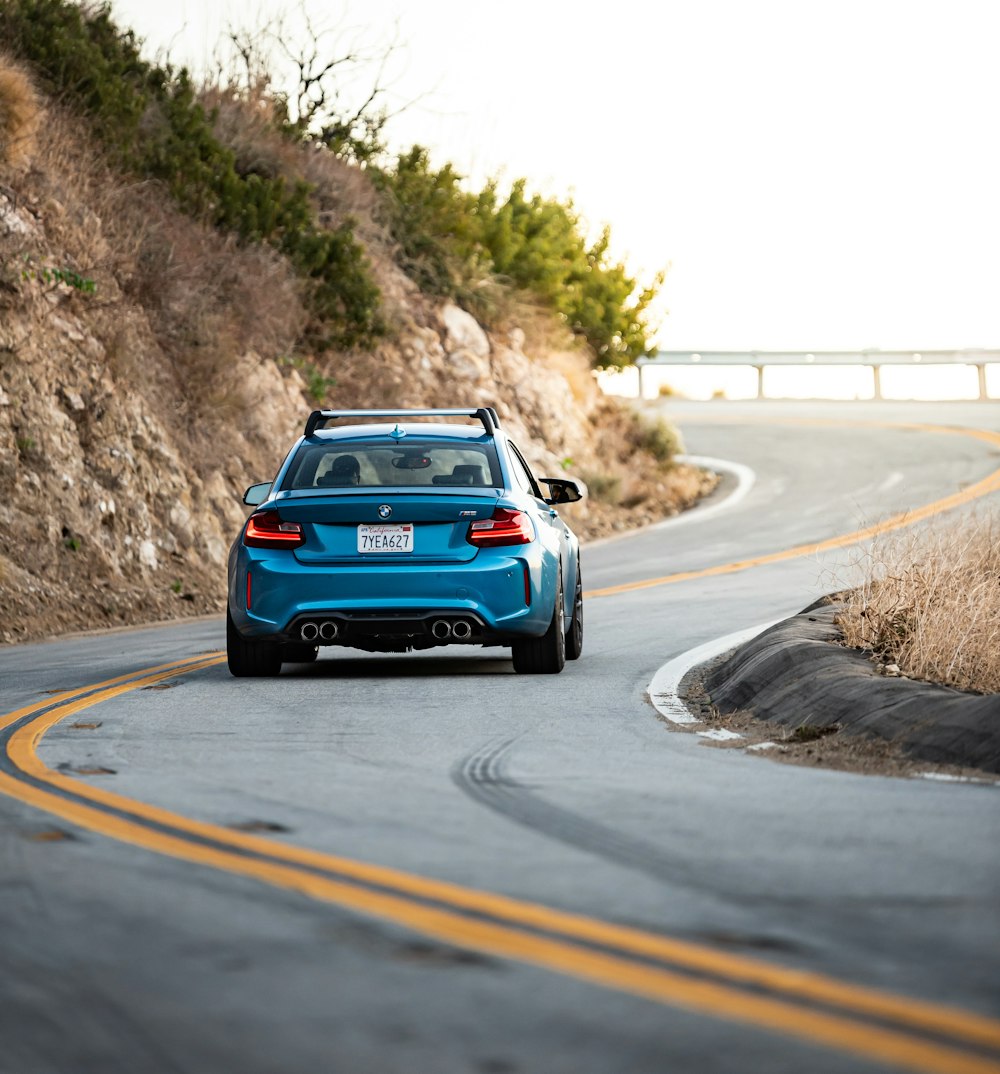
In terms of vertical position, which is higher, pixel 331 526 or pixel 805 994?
pixel 331 526

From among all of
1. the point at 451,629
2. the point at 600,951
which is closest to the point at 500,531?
the point at 451,629

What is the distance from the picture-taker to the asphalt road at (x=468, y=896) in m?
3.90

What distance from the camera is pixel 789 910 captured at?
5.03 m

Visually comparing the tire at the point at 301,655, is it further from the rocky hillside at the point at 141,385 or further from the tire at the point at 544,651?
the rocky hillside at the point at 141,385

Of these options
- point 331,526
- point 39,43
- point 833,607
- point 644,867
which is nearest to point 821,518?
point 39,43

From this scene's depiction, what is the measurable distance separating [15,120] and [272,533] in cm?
1174

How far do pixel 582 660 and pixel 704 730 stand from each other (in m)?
3.76

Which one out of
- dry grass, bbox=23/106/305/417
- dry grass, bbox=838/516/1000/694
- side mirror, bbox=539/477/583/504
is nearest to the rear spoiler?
side mirror, bbox=539/477/583/504

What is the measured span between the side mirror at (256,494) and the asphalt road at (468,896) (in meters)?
1.95

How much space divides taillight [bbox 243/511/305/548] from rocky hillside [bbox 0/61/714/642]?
192 inches

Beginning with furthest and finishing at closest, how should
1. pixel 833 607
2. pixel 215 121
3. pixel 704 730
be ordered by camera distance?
1. pixel 215 121
2. pixel 833 607
3. pixel 704 730

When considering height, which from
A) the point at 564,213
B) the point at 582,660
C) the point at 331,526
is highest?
the point at 564,213

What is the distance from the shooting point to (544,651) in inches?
464

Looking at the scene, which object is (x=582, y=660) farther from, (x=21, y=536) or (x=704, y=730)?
(x=21, y=536)
